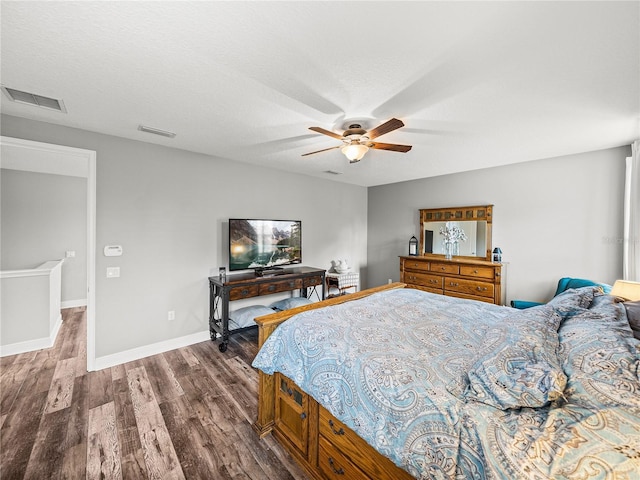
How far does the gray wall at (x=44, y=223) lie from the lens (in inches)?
183

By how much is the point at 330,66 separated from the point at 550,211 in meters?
3.93

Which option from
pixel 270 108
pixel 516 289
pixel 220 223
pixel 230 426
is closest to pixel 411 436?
pixel 230 426

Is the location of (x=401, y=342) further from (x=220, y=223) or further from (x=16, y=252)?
(x=16, y=252)

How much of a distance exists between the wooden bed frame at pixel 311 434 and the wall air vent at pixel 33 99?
2.61m

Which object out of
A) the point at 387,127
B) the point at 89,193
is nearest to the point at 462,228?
the point at 387,127

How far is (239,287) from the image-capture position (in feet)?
11.4

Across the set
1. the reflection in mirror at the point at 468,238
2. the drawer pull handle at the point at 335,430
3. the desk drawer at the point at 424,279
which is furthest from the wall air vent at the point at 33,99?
the reflection in mirror at the point at 468,238

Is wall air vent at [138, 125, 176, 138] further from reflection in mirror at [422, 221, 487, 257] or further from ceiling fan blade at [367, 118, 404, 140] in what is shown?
reflection in mirror at [422, 221, 487, 257]

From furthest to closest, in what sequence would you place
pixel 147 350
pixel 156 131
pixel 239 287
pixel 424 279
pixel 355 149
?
pixel 424 279 < pixel 239 287 < pixel 147 350 < pixel 156 131 < pixel 355 149

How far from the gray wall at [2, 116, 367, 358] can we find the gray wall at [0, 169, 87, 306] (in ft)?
11.0

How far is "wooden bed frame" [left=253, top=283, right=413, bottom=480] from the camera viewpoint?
4.41 ft

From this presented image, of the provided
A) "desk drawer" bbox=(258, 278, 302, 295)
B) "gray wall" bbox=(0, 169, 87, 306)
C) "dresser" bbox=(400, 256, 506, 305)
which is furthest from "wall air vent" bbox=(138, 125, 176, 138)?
"dresser" bbox=(400, 256, 506, 305)

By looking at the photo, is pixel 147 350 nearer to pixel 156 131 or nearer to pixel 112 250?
pixel 112 250

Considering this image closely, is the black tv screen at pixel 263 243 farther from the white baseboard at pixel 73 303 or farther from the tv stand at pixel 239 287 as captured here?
the white baseboard at pixel 73 303
